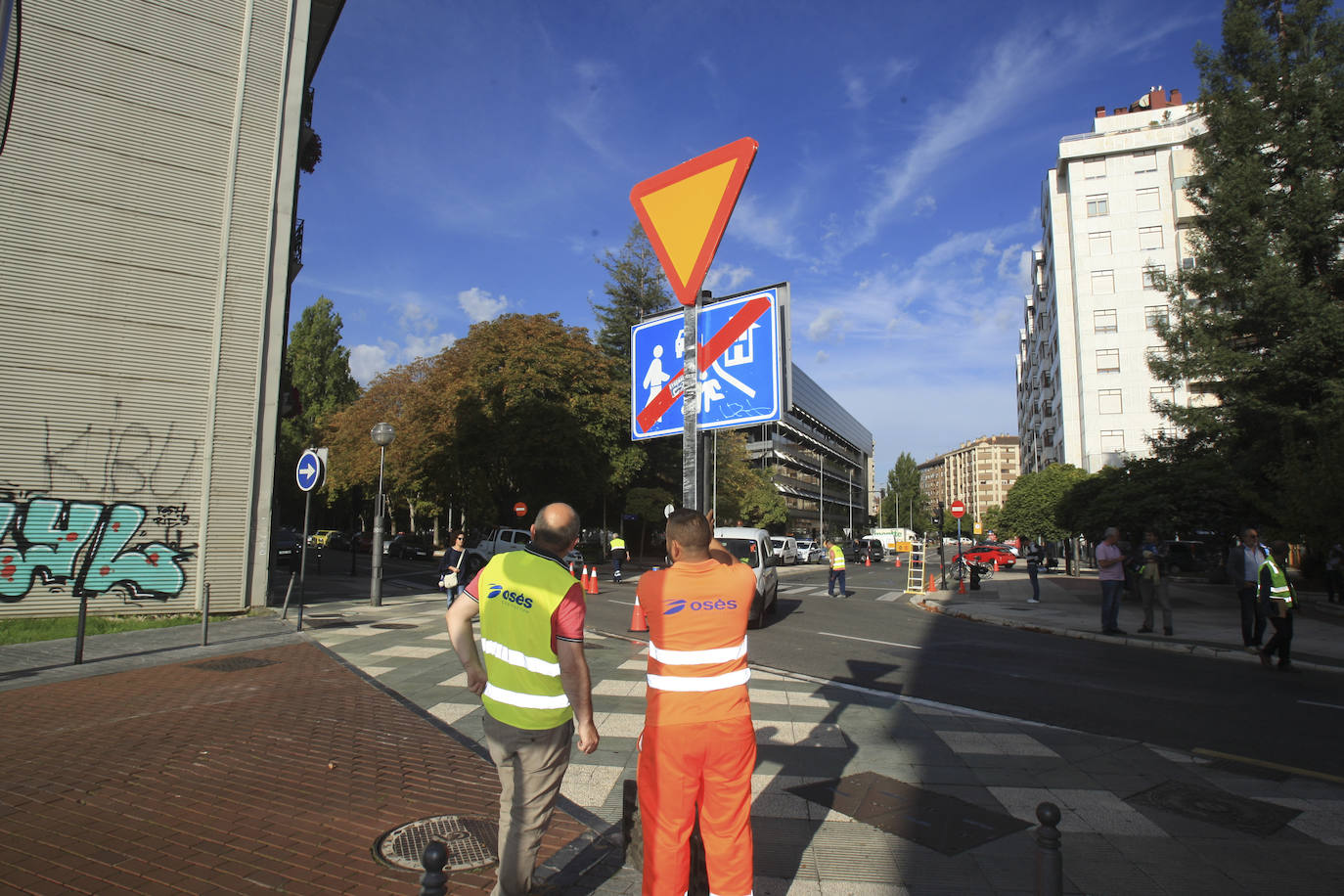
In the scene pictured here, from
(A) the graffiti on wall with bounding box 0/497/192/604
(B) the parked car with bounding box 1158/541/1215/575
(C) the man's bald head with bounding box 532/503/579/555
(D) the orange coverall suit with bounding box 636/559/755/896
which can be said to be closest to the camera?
(D) the orange coverall suit with bounding box 636/559/755/896

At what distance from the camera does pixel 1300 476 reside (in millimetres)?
15336

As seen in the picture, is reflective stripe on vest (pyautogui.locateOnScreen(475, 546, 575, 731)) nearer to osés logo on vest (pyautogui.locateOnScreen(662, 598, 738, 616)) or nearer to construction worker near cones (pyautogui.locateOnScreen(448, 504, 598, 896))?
construction worker near cones (pyautogui.locateOnScreen(448, 504, 598, 896))

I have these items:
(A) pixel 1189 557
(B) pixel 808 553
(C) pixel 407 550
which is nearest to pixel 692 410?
(A) pixel 1189 557

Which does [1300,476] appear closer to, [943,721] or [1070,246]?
[943,721]

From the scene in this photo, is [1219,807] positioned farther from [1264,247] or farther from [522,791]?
[1264,247]

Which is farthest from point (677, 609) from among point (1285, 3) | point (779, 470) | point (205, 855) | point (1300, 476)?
point (779, 470)

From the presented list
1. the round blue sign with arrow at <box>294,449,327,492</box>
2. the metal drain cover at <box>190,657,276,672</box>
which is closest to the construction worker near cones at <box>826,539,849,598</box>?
the round blue sign with arrow at <box>294,449,327,492</box>

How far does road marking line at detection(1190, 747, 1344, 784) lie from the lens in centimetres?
536

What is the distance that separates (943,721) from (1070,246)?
51.9 meters

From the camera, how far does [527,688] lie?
3.01 metres

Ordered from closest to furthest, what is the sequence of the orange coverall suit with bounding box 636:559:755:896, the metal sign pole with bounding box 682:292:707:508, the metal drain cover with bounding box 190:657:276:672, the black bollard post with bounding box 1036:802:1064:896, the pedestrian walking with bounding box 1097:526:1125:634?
the black bollard post with bounding box 1036:802:1064:896, the orange coverall suit with bounding box 636:559:755:896, the metal sign pole with bounding box 682:292:707:508, the metal drain cover with bounding box 190:657:276:672, the pedestrian walking with bounding box 1097:526:1125:634

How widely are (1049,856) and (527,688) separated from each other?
6.54 ft

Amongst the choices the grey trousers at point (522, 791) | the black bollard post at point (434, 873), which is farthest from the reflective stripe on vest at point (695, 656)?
the black bollard post at point (434, 873)

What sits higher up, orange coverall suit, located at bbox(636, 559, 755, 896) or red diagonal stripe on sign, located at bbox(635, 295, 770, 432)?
red diagonal stripe on sign, located at bbox(635, 295, 770, 432)
